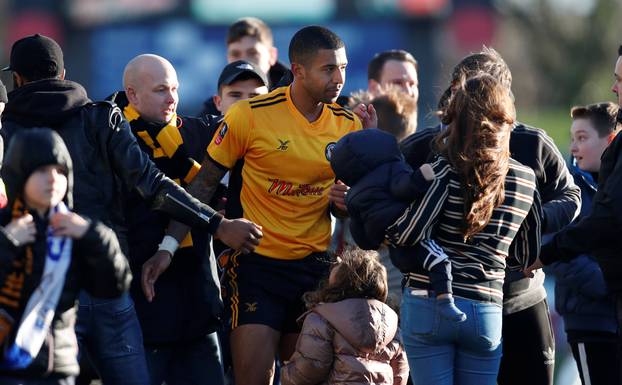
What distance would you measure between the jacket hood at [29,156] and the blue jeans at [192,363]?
1549 millimetres

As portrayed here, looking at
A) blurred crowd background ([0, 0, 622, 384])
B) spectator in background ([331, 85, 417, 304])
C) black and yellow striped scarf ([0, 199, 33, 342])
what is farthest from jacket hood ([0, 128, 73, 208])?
blurred crowd background ([0, 0, 622, 384])

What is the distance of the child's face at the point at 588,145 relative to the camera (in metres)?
7.01

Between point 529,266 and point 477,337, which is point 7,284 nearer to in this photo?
point 477,337

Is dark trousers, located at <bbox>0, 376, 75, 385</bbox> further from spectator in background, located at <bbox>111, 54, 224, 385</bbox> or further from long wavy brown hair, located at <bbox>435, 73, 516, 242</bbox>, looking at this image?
long wavy brown hair, located at <bbox>435, 73, 516, 242</bbox>

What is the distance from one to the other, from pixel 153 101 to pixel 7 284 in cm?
158

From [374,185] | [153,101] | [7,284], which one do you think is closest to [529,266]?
[374,185]

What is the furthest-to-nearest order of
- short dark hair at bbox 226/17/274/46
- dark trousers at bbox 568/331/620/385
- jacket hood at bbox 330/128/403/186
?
short dark hair at bbox 226/17/274/46 < dark trousers at bbox 568/331/620/385 < jacket hood at bbox 330/128/403/186

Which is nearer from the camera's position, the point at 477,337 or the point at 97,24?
the point at 477,337

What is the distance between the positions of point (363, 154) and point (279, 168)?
2.61 ft

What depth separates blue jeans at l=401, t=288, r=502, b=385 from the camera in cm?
528

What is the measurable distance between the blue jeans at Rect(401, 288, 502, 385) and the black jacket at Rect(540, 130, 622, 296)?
0.56 meters

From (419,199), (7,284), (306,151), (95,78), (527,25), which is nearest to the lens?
(7,284)

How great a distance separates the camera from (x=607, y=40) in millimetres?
36219

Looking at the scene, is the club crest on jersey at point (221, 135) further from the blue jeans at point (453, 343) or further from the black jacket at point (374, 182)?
the blue jeans at point (453, 343)
